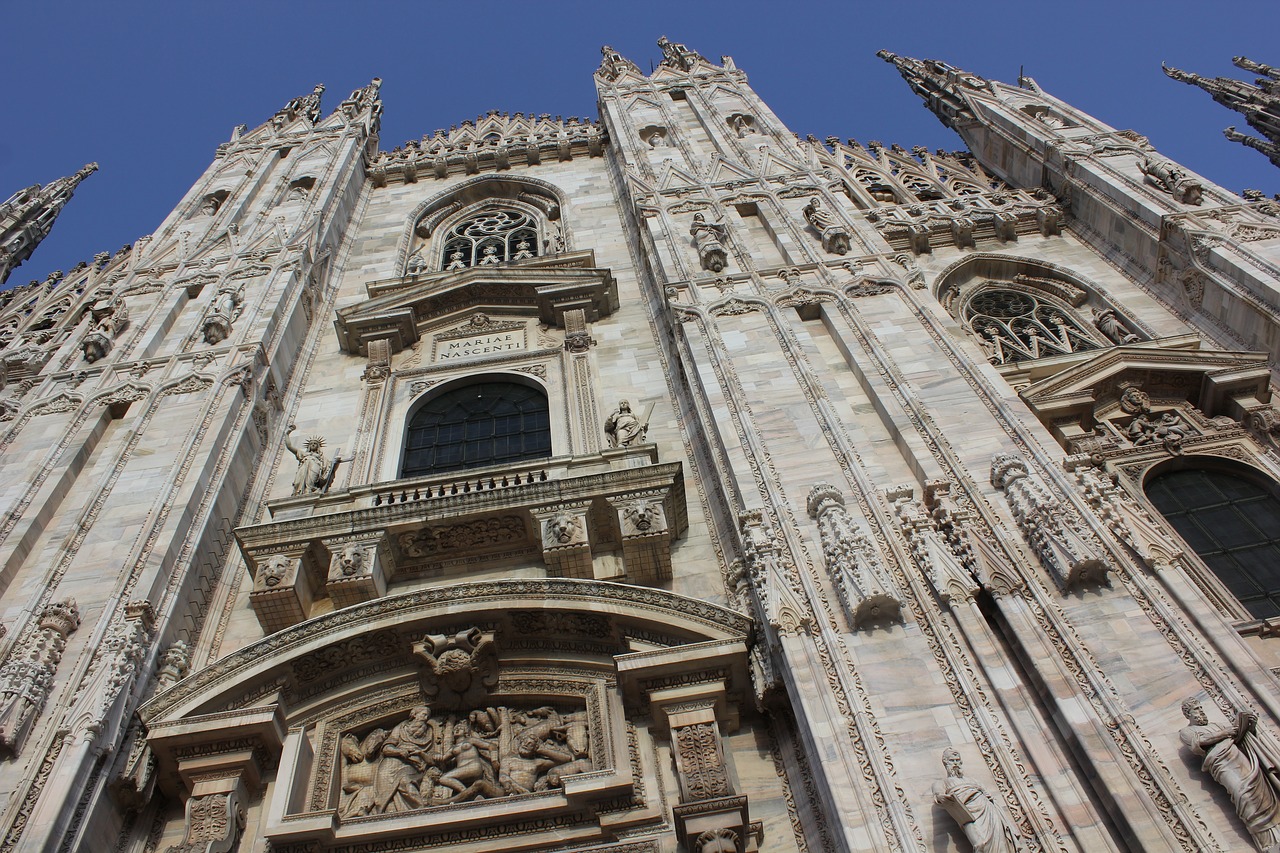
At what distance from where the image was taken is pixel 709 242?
1511 cm

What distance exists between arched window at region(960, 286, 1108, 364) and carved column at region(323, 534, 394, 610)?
8.81 meters

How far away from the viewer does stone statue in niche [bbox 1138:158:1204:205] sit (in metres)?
15.0

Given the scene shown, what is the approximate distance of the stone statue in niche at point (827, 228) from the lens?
14.8 meters

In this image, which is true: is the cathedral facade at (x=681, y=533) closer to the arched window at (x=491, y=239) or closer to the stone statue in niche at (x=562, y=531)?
the stone statue in niche at (x=562, y=531)

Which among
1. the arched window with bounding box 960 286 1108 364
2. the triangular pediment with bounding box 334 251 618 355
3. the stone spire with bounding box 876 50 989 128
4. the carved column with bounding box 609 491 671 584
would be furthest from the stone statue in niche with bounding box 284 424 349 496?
the stone spire with bounding box 876 50 989 128

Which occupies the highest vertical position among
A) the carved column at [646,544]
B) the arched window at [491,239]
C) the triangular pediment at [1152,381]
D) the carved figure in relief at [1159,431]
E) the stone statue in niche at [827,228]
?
the arched window at [491,239]

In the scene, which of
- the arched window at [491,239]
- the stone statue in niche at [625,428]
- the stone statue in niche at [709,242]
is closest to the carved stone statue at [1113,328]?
the stone statue in niche at [709,242]

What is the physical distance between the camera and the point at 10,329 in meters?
17.5

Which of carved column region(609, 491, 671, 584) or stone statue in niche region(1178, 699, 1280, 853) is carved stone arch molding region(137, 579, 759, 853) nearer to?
carved column region(609, 491, 671, 584)

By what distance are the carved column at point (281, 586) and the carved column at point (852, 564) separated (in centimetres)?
537

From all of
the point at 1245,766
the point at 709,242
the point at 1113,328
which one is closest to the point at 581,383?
the point at 709,242

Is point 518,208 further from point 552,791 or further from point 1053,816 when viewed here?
point 1053,816

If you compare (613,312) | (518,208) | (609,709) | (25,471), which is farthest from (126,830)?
(518,208)

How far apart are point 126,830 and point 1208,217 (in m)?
15.1
